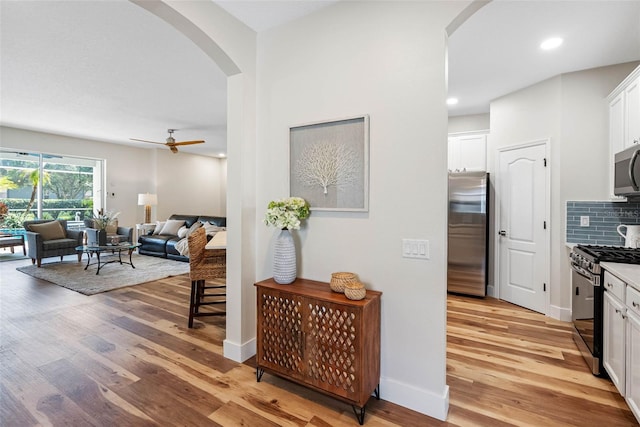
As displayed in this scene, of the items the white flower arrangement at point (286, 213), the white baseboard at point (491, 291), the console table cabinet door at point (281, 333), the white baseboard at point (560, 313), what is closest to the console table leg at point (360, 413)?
the console table cabinet door at point (281, 333)

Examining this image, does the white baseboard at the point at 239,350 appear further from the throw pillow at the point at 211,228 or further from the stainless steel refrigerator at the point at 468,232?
the throw pillow at the point at 211,228

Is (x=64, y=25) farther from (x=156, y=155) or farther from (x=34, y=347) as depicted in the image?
(x=156, y=155)

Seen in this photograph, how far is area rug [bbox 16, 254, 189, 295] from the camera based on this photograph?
456 cm

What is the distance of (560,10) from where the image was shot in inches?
90.0

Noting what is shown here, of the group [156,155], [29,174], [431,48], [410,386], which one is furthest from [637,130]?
[29,174]

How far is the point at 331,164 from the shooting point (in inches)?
86.5

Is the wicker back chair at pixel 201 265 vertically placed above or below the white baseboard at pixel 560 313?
above

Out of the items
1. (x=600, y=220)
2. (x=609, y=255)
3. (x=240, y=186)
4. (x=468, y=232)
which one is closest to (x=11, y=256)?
(x=240, y=186)

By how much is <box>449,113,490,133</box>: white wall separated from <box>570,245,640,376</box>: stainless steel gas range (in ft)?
9.09

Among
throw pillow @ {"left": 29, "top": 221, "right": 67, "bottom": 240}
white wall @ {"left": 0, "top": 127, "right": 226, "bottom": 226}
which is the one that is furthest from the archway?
white wall @ {"left": 0, "top": 127, "right": 226, "bottom": 226}

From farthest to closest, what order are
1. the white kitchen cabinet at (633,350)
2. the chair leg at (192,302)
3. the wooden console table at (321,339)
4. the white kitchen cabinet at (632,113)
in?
the chair leg at (192,302)
the white kitchen cabinet at (632,113)
the wooden console table at (321,339)
the white kitchen cabinet at (633,350)

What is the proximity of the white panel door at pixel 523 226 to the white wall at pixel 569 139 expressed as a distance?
0.13 metres

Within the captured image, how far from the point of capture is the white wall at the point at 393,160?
1834 mm

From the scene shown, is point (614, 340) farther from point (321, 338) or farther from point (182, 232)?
point (182, 232)
